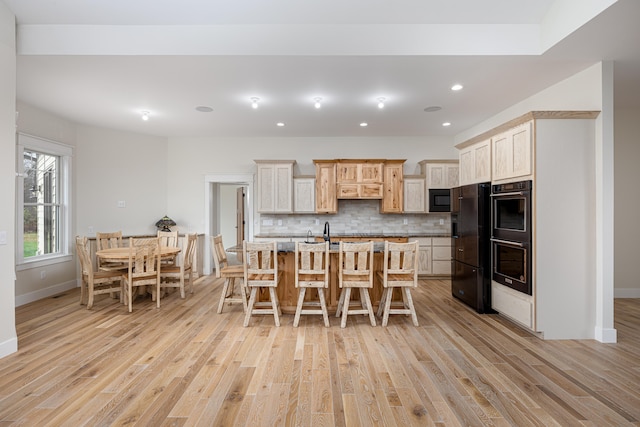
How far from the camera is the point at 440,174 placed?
658 centimetres

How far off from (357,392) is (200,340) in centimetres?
178

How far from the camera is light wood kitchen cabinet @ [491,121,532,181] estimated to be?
3469 mm

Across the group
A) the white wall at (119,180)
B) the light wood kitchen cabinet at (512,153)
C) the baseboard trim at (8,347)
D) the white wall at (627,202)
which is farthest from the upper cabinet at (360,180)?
the baseboard trim at (8,347)

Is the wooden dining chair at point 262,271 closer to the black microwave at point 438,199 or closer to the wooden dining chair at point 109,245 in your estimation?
the wooden dining chair at point 109,245

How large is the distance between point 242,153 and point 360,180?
252 cm

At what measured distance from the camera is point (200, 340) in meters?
3.39

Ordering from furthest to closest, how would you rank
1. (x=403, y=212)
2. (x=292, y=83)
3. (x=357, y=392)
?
(x=403, y=212), (x=292, y=83), (x=357, y=392)

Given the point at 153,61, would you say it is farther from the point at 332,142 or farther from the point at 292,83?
the point at 332,142

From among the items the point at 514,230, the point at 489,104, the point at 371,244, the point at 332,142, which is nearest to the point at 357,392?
the point at 371,244

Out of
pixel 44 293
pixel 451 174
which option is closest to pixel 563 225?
pixel 451 174

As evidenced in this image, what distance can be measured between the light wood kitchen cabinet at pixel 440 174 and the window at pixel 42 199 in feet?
21.1

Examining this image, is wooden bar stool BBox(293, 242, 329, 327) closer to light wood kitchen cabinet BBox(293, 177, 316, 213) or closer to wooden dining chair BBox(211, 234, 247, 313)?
wooden dining chair BBox(211, 234, 247, 313)

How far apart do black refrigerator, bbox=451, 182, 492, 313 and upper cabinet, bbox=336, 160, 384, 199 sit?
76.5 inches

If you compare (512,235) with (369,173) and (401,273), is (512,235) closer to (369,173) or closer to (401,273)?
(401,273)
